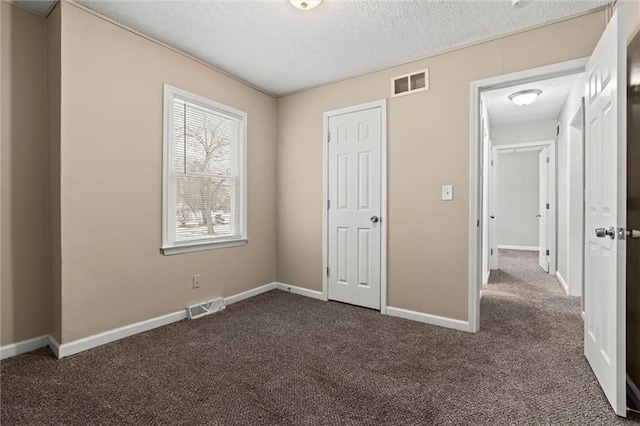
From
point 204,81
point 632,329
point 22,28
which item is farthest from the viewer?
point 204,81

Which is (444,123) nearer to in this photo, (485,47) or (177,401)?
(485,47)

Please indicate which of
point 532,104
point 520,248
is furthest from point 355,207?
point 520,248

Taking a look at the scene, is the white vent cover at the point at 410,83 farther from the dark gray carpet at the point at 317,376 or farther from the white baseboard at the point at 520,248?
the white baseboard at the point at 520,248

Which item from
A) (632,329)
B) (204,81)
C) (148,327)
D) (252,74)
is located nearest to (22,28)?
(204,81)

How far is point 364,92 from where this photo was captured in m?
3.46

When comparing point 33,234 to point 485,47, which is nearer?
point 33,234

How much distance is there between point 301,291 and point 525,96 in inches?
154

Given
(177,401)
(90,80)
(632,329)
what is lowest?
(177,401)

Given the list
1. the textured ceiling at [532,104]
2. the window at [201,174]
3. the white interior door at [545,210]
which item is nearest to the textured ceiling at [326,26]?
the window at [201,174]

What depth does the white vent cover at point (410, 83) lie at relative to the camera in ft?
10.1

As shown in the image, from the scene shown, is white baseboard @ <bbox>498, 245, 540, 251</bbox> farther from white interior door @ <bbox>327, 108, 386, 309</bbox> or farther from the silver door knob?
the silver door knob

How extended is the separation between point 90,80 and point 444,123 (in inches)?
116

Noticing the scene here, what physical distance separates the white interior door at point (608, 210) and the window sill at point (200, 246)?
3134 mm

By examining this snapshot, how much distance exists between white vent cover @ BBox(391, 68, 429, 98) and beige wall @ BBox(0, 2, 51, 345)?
2993mm
